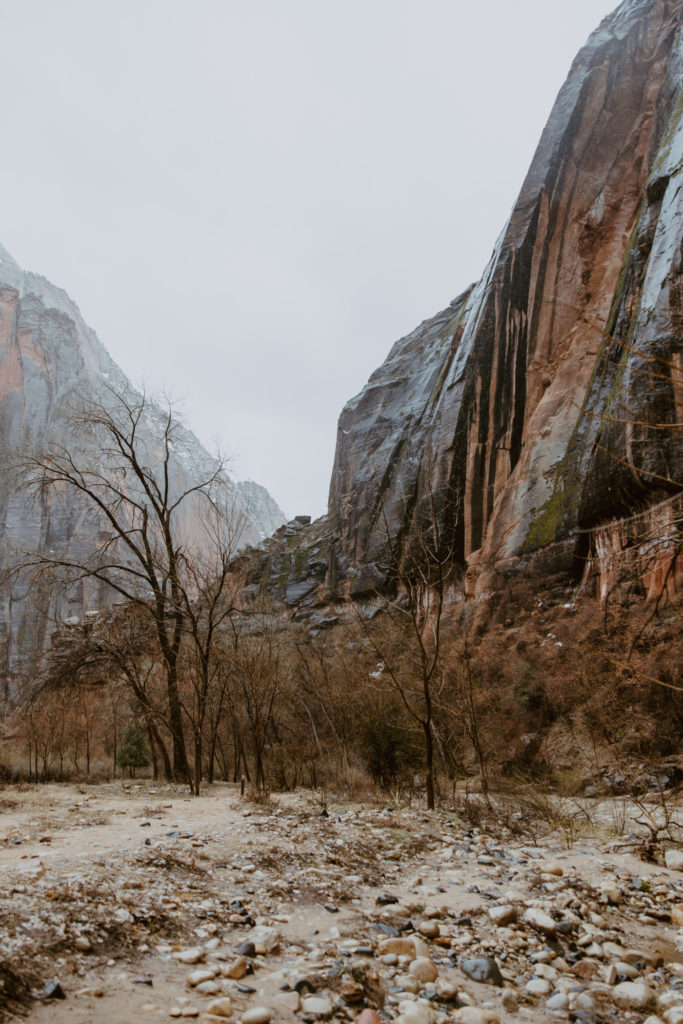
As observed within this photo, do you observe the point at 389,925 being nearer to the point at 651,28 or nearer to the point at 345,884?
the point at 345,884


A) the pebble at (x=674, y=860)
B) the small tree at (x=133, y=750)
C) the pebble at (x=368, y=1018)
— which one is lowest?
the small tree at (x=133, y=750)

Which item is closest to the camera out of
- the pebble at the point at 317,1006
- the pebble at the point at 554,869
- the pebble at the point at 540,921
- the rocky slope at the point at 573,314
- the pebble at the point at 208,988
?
the pebble at the point at 317,1006

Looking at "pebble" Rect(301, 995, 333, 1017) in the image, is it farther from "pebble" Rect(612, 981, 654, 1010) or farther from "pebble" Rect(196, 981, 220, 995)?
"pebble" Rect(612, 981, 654, 1010)

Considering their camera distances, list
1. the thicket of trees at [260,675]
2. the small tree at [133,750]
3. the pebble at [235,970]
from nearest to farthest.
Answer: the pebble at [235,970], the thicket of trees at [260,675], the small tree at [133,750]

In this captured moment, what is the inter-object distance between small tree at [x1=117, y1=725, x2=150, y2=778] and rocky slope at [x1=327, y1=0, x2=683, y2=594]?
12.8 m

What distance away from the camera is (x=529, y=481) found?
2366 cm

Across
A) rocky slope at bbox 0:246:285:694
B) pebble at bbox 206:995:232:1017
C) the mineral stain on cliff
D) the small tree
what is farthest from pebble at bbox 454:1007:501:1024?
rocky slope at bbox 0:246:285:694

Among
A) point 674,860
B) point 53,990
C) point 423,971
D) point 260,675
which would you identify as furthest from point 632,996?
point 260,675

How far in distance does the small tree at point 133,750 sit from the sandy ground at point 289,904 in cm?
1388

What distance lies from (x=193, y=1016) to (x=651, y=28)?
37.7 metres

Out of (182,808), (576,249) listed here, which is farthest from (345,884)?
(576,249)

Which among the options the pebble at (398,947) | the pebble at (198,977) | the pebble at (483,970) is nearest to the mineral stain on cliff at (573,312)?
the pebble at (483,970)

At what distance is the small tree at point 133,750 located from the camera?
66.1ft

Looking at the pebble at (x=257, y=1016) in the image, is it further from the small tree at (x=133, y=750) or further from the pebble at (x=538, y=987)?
the small tree at (x=133, y=750)
